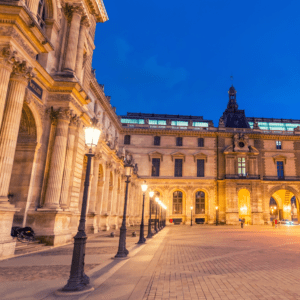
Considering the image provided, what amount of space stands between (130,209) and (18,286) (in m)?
39.4

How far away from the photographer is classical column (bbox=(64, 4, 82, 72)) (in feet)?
60.1

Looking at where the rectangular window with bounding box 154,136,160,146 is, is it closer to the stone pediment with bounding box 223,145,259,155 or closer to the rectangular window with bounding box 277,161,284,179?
the stone pediment with bounding box 223,145,259,155

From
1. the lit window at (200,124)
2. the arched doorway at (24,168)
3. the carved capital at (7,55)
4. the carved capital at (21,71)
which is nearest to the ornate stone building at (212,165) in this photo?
the lit window at (200,124)

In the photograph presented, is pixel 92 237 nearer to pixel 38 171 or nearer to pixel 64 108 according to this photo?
pixel 38 171

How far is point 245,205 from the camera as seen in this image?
200 feet

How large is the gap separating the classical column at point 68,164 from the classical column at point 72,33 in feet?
11.6

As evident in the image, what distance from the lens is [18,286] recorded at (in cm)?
696

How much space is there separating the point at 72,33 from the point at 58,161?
887 centimetres

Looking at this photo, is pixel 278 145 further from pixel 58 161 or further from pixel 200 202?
pixel 58 161

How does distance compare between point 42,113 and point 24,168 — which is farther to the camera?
point 42,113

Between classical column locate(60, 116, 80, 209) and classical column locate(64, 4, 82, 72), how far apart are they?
353 cm

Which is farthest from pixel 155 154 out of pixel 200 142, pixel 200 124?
pixel 200 124

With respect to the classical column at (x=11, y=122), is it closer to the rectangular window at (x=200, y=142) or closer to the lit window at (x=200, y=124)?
the rectangular window at (x=200, y=142)

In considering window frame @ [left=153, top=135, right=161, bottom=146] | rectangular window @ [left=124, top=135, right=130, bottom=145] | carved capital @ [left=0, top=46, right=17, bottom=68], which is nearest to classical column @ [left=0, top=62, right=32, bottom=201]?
carved capital @ [left=0, top=46, right=17, bottom=68]
